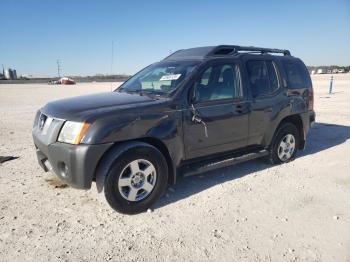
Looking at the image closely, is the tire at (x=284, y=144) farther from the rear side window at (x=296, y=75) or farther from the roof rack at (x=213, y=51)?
the roof rack at (x=213, y=51)

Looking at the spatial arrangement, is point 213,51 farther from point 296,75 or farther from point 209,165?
point 296,75

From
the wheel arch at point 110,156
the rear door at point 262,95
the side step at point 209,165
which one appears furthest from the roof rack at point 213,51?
the wheel arch at point 110,156

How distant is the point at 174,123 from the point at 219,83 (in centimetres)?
105

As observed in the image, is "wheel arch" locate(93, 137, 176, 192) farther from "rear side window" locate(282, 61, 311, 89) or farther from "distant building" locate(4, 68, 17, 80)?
"distant building" locate(4, 68, 17, 80)

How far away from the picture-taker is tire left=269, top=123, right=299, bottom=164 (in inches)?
215

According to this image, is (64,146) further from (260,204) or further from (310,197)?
(310,197)

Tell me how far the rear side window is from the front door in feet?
4.63

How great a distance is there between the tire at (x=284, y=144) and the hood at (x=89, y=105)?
8.35 ft

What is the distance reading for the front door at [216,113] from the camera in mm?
4176

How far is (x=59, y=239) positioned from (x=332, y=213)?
10.2 ft

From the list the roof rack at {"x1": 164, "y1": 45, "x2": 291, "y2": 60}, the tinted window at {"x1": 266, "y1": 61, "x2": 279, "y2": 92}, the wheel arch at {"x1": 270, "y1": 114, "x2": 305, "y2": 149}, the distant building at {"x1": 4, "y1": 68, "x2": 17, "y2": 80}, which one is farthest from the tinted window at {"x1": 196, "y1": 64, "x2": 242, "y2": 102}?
the distant building at {"x1": 4, "y1": 68, "x2": 17, "y2": 80}

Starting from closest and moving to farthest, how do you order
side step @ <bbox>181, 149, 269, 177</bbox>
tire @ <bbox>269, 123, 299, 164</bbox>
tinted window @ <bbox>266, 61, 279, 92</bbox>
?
side step @ <bbox>181, 149, 269, 177</bbox> < tinted window @ <bbox>266, 61, 279, 92</bbox> < tire @ <bbox>269, 123, 299, 164</bbox>

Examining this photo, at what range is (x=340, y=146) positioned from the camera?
6941mm

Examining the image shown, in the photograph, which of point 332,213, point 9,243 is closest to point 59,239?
point 9,243
